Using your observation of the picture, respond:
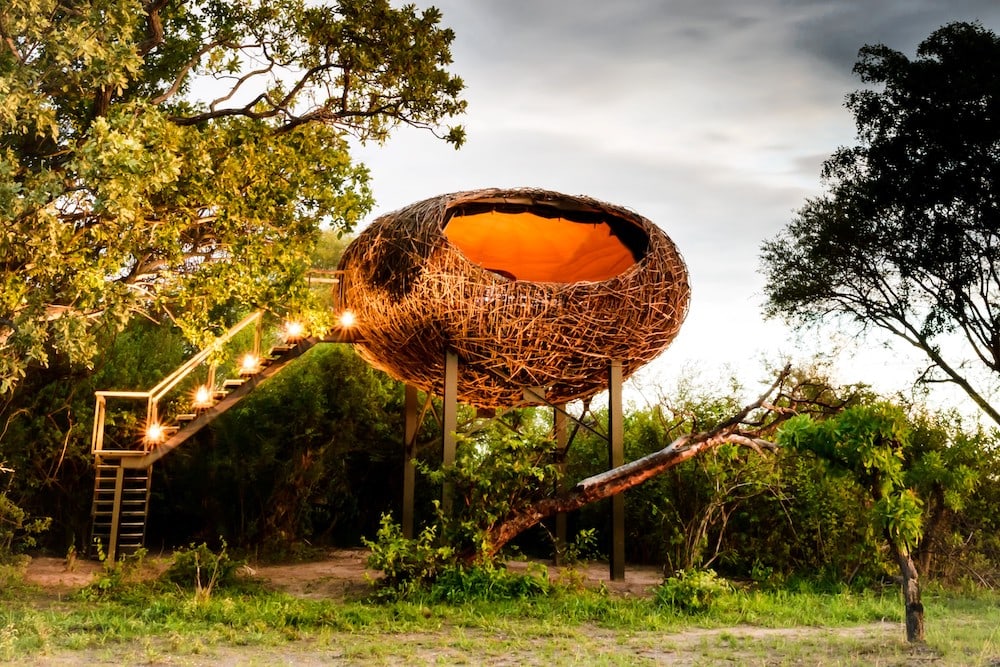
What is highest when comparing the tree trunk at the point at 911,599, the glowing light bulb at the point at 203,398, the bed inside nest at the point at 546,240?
the bed inside nest at the point at 546,240

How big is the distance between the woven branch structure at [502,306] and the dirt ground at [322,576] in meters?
2.54

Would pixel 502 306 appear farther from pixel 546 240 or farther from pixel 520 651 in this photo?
pixel 520 651

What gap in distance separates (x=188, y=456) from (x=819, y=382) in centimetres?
1009

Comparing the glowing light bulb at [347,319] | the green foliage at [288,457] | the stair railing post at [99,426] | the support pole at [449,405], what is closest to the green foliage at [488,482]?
the support pole at [449,405]

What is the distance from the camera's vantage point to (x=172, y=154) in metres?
8.66

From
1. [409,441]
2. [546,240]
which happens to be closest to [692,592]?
[409,441]

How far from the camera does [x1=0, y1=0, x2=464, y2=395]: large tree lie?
8.12m

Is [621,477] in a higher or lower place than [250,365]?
lower

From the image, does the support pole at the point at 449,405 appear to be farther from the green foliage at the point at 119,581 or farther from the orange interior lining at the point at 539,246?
the green foliage at the point at 119,581

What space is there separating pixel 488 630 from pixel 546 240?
7644 mm

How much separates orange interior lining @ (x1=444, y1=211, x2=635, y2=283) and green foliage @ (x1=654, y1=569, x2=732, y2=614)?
18.0 feet

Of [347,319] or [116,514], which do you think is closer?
[347,319]

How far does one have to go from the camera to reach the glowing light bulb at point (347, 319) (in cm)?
1238

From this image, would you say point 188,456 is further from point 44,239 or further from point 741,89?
point 741,89
